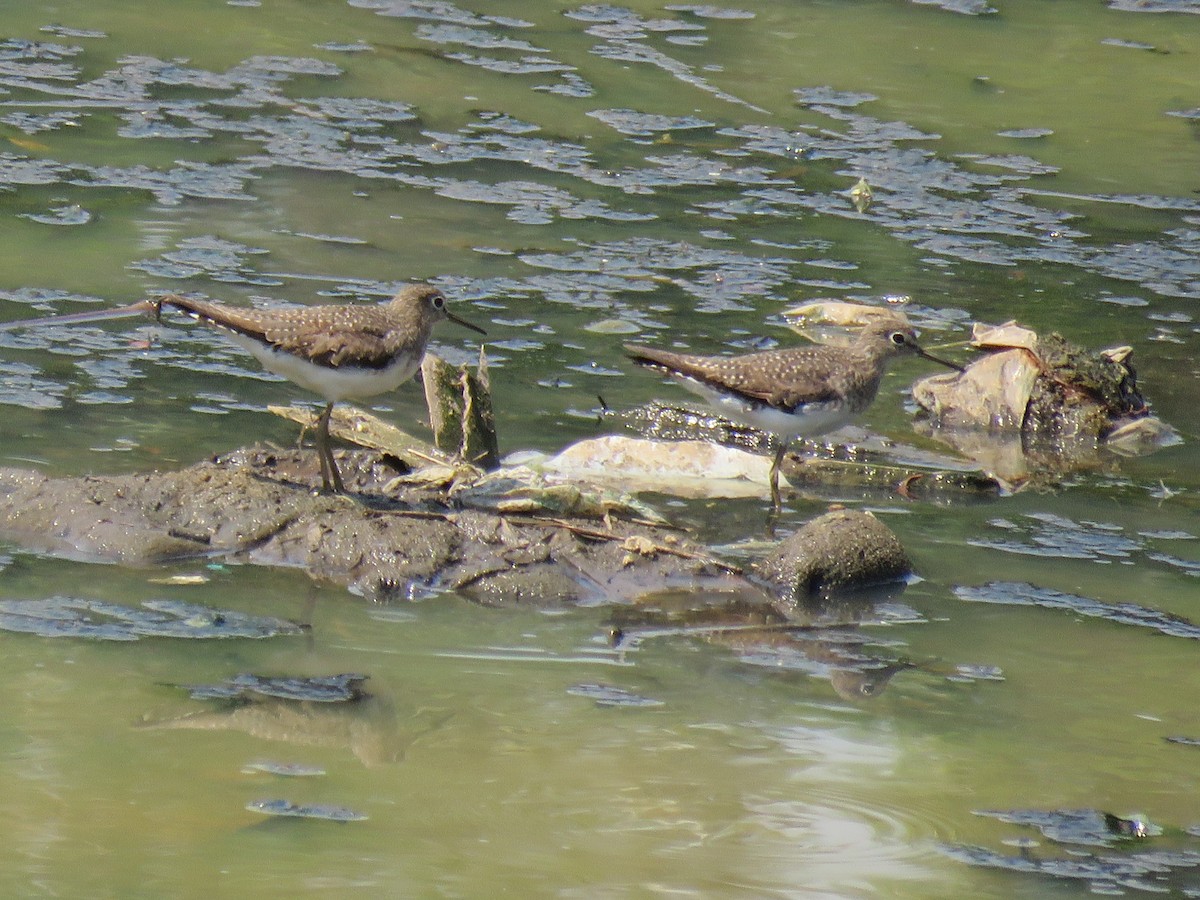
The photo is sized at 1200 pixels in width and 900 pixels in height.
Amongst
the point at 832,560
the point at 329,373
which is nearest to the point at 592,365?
the point at 329,373

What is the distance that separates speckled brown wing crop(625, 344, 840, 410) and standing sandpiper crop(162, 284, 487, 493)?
1216 millimetres

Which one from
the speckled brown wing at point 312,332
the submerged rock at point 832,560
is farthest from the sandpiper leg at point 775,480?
the speckled brown wing at point 312,332

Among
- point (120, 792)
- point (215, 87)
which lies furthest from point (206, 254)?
point (120, 792)

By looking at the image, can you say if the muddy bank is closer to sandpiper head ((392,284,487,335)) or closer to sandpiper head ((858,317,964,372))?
sandpiper head ((392,284,487,335))

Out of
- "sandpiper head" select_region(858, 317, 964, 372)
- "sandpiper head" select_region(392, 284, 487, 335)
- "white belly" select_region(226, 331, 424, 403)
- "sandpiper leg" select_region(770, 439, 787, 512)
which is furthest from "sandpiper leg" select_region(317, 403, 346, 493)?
"sandpiper head" select_region(858, 317, 964, 372)

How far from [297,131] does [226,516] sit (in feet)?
22.8

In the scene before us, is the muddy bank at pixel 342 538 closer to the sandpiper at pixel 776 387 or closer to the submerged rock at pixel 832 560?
the submerged rock at pixel 832 560

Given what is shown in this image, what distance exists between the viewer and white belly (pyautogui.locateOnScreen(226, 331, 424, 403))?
7625 millimetres

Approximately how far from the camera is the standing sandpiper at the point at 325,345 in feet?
24.9

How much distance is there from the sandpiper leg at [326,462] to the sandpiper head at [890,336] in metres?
2.96

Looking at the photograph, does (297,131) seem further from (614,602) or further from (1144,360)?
(614,602)

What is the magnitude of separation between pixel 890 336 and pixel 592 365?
1.60 m

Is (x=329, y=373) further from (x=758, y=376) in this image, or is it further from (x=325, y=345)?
(x=758, y=376)

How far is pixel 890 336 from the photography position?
930 centimetres
